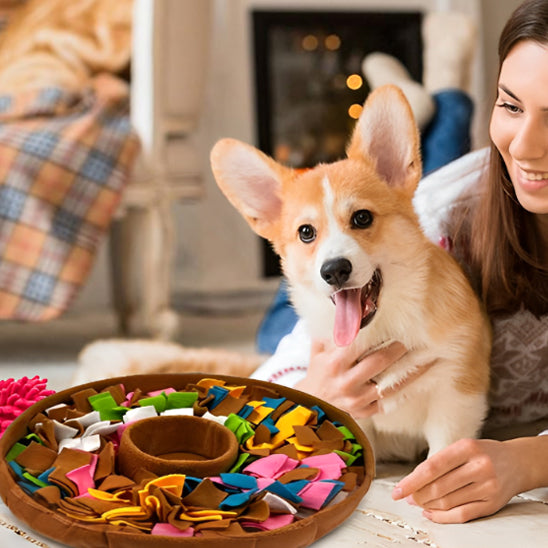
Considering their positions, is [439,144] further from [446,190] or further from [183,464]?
[183,464]

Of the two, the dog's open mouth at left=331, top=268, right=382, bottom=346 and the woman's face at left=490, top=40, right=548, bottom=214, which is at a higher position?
the woman's face at left=490, top=40, right=548, bottom=214

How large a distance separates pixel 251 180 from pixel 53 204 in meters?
1.26

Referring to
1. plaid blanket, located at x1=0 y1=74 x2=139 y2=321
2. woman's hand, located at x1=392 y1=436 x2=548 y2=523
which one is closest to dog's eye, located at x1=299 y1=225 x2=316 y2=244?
woman's hand, located at x1=392 y1=436 x2=548 y2=523

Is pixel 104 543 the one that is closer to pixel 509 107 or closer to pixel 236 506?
pixel 236 506

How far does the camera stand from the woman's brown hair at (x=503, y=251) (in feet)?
3.29

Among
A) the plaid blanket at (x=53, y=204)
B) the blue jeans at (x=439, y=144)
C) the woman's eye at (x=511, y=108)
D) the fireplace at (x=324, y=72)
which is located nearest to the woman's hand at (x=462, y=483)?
the woman's eye at (x=511, y=108)

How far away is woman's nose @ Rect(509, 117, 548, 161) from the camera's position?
83 centimetres

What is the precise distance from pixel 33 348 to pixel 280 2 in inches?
64.8

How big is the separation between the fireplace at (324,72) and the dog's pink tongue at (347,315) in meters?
2.45

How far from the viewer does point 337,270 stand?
0.78 metres

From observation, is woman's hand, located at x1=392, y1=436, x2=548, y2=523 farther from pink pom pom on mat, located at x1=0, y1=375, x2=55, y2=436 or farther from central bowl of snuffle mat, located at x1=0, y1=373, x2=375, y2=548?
pink pom pom on mat, located at x1=0, y1=375, x2=55, y2=436

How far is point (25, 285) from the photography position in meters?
2.04

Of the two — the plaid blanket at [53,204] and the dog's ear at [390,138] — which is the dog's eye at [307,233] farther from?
the plaid blanket at [53,204]

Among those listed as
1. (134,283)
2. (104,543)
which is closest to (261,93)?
(134,283)
